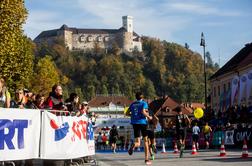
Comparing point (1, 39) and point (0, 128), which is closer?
point (0, 128)

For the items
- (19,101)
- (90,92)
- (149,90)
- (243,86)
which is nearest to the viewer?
(19,101)

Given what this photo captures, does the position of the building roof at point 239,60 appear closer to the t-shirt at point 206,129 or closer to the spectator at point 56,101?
the t-shirt at point 206,129

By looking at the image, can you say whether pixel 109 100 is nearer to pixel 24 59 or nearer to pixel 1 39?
pixel 24 59

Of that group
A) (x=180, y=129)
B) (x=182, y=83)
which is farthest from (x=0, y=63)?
(x=182, y=83)

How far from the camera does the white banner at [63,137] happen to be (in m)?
11.5

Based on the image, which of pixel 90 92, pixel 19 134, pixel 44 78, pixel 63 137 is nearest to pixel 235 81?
pixel 63 137

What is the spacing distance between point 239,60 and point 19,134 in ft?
215

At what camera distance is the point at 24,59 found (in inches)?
1881

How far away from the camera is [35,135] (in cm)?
1123

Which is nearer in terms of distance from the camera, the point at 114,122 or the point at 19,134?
the point at 19,134

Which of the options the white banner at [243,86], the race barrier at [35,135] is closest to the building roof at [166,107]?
the white banner at [243,86]

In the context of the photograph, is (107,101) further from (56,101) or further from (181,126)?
(56,101)

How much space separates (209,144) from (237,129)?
4024 mm

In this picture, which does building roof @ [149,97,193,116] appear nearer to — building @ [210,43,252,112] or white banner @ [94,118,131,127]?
building @ [210,43,252,112]
